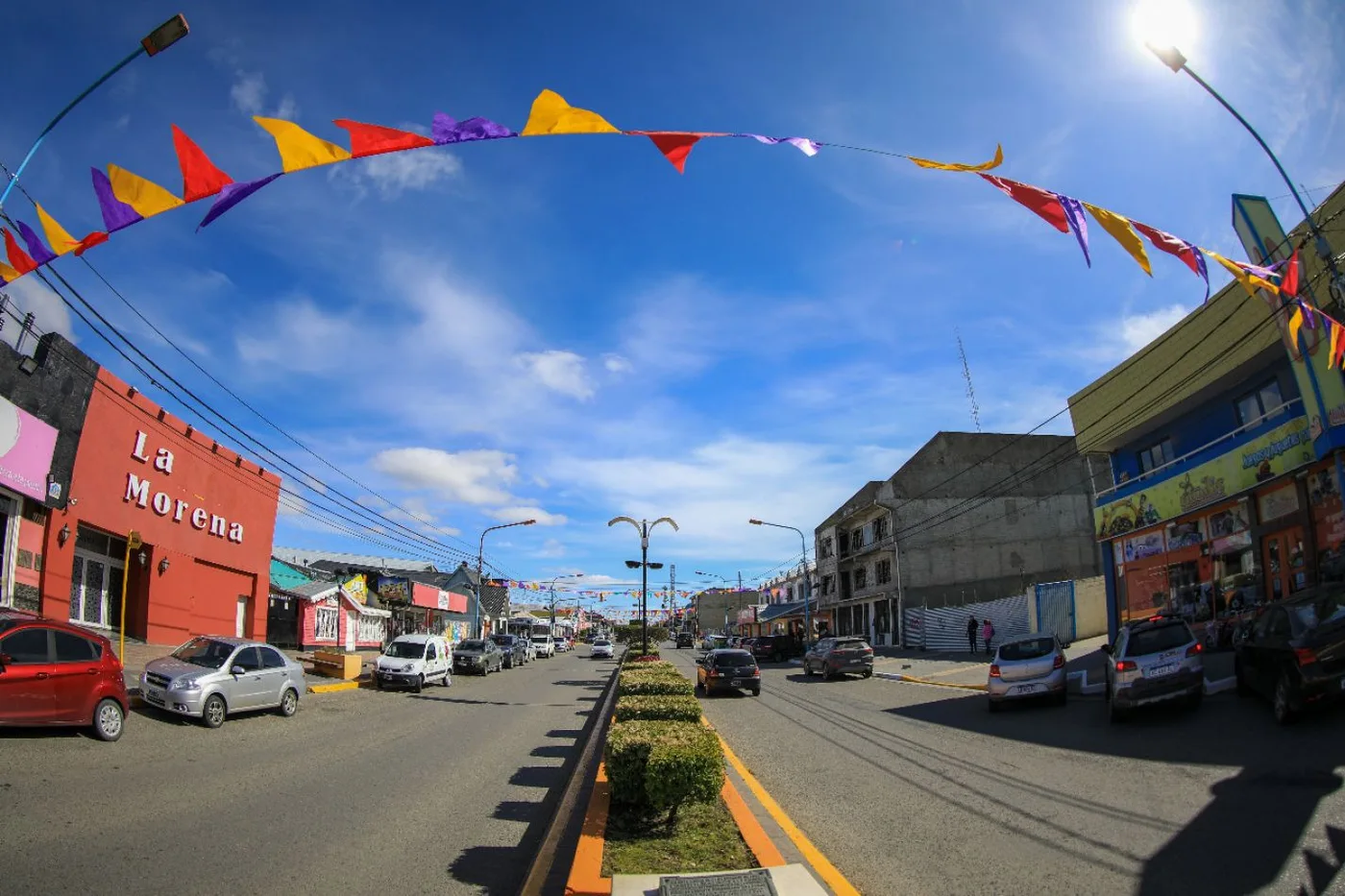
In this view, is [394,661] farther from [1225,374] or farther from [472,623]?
[472,623]

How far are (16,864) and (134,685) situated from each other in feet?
38.4

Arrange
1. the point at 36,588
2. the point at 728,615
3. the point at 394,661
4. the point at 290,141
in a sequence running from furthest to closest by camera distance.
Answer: the point at 728,615
the point at 394,661
the point at 36,588
the point at 290,141

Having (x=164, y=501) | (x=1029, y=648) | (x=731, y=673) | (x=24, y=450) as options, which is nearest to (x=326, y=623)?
(x=164, y=501)

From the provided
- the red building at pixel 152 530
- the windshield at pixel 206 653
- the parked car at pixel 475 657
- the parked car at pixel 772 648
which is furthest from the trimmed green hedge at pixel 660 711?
the parked car at pixel 772 648

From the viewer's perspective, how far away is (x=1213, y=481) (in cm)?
1792

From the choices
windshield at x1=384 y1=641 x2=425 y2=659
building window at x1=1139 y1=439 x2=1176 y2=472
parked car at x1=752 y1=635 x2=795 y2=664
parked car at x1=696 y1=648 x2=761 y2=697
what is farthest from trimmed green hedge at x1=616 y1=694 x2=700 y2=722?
parked car at x1=752 y1=635 x2=795 y2=664

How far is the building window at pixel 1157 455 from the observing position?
21.2 metres

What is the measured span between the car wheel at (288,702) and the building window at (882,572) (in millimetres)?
37751

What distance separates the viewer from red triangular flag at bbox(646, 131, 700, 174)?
6.44m

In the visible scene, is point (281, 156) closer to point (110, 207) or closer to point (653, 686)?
point (110, 207)

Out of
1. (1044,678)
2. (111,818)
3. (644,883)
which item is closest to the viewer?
(644,883)

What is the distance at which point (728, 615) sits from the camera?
123188mm

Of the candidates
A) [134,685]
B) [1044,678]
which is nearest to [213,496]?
[134,685]

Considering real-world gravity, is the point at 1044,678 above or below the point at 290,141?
below
